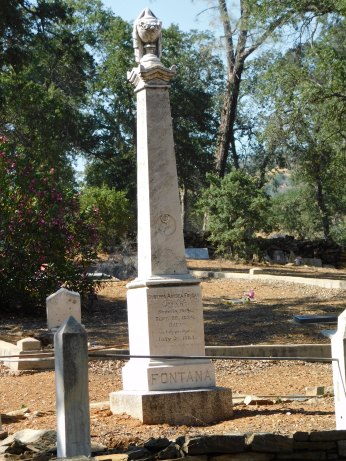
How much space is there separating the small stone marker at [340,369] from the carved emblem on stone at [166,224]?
9.33 feet

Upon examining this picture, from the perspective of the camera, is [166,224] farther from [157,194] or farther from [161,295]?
[161,295]

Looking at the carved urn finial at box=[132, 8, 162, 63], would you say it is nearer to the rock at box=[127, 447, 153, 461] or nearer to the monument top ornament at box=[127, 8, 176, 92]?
the monument top ornament at box=[127, 8, 176, 92]

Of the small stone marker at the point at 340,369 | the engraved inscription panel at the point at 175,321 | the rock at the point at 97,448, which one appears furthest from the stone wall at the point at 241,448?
the engraved inscription panel at the point at 175,321

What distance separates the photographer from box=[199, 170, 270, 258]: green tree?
3334cm

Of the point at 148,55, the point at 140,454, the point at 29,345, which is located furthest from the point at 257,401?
the point at 29,345

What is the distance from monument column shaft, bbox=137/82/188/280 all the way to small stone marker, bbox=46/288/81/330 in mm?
6989

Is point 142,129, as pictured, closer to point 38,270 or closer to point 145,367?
point 145,367

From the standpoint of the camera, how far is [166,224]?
10453mm

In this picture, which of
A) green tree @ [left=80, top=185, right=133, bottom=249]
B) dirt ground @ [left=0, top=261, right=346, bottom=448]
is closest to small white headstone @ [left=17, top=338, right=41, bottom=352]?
dirt ground @ [left=0, top=261, right=346, bottom=448]

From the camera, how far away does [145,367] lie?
10016mm

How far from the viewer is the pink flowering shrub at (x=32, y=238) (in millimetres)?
21453

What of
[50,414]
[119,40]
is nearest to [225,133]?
[119,40]

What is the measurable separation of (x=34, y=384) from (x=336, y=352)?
595 cm

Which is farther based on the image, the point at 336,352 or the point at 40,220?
the point at 40,220
